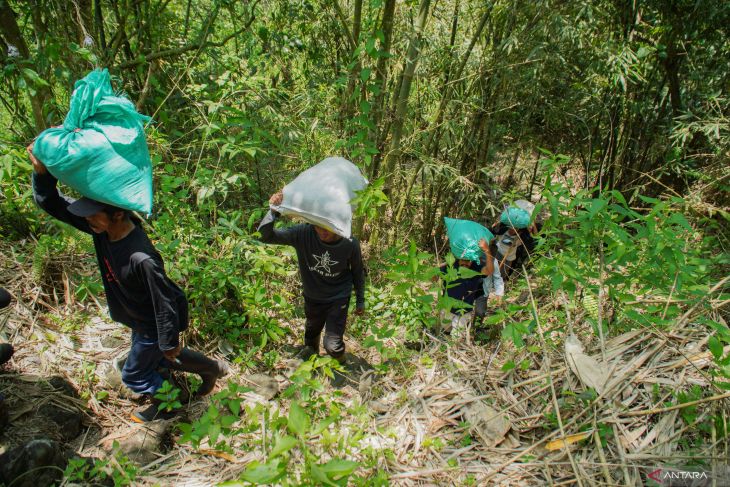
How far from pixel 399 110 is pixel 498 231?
5.46 ft

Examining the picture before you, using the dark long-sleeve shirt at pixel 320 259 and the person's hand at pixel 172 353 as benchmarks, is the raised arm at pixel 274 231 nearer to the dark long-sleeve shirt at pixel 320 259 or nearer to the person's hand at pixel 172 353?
the dark long-sleeve shirt at pixel 320 259

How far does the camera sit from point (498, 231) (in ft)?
14.5

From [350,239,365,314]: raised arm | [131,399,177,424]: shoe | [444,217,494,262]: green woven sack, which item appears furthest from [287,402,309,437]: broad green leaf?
[444,217,494,262]: green woven sack

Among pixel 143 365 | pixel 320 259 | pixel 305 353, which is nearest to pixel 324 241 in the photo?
pixel 320 259

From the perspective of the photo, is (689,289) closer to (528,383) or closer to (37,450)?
(528,383)

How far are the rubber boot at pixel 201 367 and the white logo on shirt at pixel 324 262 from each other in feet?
2.82

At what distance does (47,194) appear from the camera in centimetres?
191

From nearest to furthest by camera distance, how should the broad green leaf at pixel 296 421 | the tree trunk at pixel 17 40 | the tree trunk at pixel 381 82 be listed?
the broad green leaf at pixel 296 421, the tree trunk at pixel 17 40, the tree trunk at pixel 381 82

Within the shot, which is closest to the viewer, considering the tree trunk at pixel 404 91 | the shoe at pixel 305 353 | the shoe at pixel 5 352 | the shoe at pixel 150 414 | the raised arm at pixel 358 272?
the shoe at pixel 5 352

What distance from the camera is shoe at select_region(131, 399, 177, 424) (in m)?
2.31

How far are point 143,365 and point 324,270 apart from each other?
1.16m

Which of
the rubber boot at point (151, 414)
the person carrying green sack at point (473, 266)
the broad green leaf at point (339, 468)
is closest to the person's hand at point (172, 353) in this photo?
the rubber boot at point (151, 414)

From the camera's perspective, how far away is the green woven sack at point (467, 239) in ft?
11.2

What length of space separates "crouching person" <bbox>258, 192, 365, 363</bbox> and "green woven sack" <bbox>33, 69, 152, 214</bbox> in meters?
0.83
